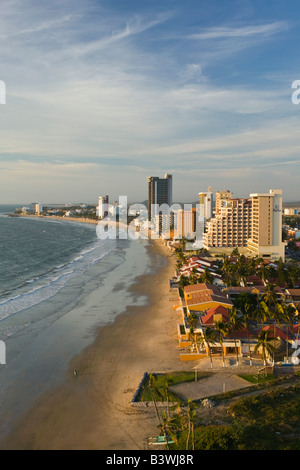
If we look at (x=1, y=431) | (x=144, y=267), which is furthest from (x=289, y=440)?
(x=144, y=267)

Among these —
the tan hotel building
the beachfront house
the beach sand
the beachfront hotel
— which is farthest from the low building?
the beachfront hotel

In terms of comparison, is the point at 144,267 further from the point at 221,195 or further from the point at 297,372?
the point at 297,372

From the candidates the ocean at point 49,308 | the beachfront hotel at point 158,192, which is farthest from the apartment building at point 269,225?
the beachfront hotel at point 158,192

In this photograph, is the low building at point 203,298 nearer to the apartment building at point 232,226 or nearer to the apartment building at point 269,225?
the apartment building at point 269,225

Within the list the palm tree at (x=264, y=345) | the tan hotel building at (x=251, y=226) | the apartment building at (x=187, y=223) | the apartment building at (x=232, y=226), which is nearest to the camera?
the palm tree at (x=264, y=345)

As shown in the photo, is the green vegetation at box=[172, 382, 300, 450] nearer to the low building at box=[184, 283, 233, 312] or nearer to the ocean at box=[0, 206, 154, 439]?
the ocean at box=[0, 206, 154, 439]
